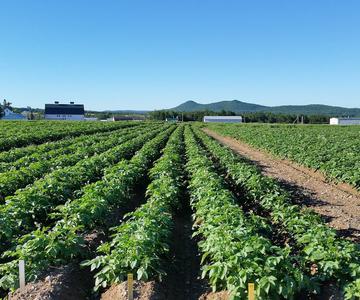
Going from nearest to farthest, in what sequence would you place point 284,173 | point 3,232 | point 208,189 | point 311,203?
point 3,232 < point 208,189 < point 311,203 < point 284,173

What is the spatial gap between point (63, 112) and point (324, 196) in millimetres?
99996

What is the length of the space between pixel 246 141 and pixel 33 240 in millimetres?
29264

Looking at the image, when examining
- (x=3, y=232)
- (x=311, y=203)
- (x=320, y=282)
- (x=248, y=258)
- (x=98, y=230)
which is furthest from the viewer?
(x=311, y=203)

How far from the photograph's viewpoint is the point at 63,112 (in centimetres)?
10450

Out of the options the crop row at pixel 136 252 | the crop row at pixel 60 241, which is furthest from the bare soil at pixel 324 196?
the crop row at pixel 60 241

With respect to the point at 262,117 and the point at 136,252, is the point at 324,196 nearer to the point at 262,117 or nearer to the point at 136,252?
the point at 136,252

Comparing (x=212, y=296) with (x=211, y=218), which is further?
(x=211, y=218)

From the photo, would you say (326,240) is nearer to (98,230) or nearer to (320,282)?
(320,282)

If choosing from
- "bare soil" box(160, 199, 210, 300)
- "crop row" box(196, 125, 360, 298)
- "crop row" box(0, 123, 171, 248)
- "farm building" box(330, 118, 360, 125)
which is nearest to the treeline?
"farm building" box(330, 118, 360, 125)

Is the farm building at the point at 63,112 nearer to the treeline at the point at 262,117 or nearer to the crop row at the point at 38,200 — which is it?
the treeline at the point at 262,117

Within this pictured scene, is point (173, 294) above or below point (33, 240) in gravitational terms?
below

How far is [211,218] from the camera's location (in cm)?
619

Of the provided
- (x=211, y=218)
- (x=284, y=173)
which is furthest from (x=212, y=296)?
(x=284, y=173)

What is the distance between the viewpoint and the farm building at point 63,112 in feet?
339
